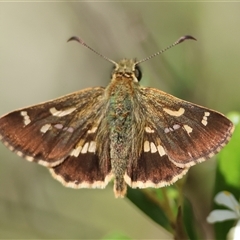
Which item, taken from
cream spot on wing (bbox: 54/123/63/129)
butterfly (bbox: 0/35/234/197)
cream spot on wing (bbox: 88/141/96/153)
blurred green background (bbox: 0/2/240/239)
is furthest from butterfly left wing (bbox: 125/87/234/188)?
blurred green background (bbox: 0/2/240/239)

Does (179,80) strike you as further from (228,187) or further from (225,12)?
(225,12)

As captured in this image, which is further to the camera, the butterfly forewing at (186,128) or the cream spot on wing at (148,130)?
the cream spot on wing at (148,130)

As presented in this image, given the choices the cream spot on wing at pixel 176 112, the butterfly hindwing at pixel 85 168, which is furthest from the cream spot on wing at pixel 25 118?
the cream spot on wing at pixel 176 112

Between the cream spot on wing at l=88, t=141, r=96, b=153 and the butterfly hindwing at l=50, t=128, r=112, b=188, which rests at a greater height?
the cream spot on wing at l=88, t=141, r=96, b=153

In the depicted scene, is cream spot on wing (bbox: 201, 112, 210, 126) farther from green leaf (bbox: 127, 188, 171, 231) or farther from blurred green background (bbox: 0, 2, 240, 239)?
blurred green background (bbox: 0, 2, 240, 239)

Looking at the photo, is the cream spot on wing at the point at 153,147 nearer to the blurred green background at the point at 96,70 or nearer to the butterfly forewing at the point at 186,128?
the butterfly forewing at the point at 186,128

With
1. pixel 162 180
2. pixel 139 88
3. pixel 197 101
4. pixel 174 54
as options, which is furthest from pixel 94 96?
pixel 174 54

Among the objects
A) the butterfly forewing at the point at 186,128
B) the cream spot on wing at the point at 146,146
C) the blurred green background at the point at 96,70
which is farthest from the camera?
the blurred green background at the point at 96,70

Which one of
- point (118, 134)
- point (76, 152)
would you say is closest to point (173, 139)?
point (118, 134)
